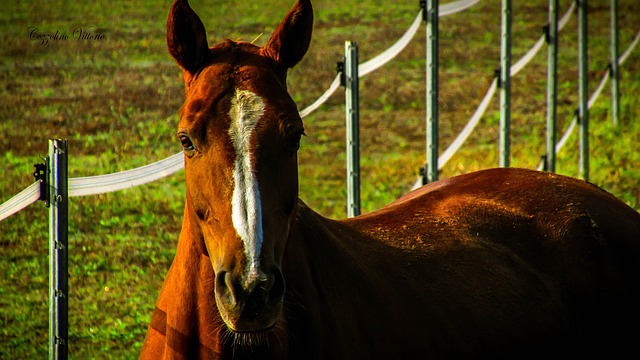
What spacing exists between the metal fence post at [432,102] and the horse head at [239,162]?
3.56 meters

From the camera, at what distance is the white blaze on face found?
105 inches

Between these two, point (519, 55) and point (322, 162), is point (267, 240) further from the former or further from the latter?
point (519, 55)

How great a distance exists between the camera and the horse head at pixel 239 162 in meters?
2.64

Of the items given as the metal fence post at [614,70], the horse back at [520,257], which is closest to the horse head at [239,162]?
the horse back at [520,257]

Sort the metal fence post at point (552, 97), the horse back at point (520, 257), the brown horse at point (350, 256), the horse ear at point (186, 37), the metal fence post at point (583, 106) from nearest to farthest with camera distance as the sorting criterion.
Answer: the brown horse at point (350, 256), the horse ear at point (186, 37), the horse back at point (520, 257), the metal fence post at point (552, 97), the metal fence post at point (583, 106)

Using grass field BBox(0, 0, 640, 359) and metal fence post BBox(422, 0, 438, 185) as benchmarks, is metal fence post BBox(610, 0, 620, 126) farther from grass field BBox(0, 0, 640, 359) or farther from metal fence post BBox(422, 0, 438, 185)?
metal fence post BBox(422, 0, 438, 185)

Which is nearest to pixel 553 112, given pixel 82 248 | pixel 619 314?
pixel 82 248

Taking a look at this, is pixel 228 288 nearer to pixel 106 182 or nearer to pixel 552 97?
pixel 106 182

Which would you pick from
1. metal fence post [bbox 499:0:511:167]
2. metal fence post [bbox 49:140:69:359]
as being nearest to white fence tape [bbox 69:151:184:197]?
metal fence post [bbox 49:140:69:359]

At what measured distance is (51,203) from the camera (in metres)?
4.02

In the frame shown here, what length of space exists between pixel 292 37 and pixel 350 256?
82 cm

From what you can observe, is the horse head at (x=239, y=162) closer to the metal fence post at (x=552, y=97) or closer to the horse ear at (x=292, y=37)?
the horse ear at (x=292, y=37)

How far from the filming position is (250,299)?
103 inches

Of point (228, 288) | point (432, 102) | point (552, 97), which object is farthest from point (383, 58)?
point (228, 288)
